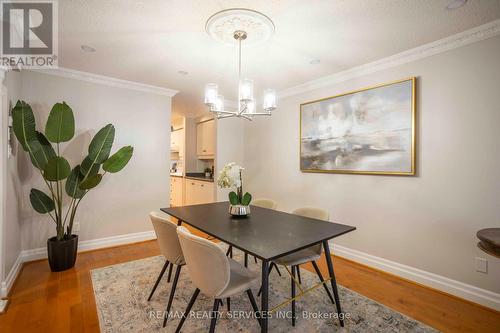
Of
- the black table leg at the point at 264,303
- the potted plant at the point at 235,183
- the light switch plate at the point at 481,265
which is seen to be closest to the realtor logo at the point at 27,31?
the potted plant at the point at 235,183

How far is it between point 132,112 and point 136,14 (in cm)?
199

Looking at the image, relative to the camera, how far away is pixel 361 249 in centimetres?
297

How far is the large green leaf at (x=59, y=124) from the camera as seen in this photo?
2.48m

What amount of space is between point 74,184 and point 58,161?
45 cm

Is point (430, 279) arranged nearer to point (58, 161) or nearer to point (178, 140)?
point (58, 161)

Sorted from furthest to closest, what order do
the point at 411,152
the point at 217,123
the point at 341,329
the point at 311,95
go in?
the point at 217,123, the point at 311,95, the point at 411,152, the point at 341,329

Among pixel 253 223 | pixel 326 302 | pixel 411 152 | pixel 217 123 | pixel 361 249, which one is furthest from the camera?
pixel 217 123

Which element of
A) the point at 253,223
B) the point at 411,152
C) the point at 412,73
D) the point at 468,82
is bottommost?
the point at 253,223

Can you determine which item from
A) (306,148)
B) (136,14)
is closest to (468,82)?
(306,148)

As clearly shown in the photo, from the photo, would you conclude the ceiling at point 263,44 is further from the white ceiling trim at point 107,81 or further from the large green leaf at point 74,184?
the large green leaf at point 74,184

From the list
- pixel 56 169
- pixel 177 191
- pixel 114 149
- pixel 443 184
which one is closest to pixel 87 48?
pixel 56 169

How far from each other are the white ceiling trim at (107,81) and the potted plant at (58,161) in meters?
0.85

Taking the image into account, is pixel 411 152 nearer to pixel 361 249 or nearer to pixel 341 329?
pixel 361 249

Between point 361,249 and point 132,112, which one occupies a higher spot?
point 132,112
